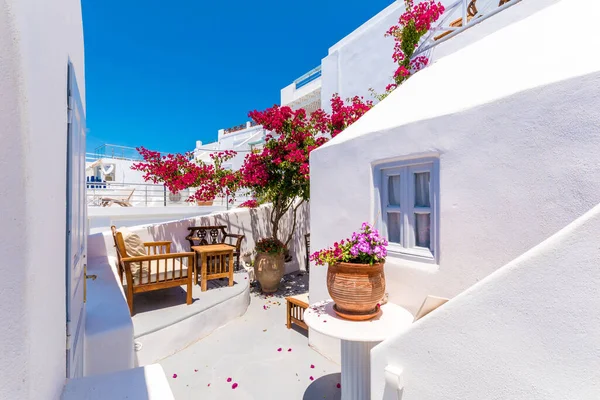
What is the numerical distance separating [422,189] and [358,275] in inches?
54.8

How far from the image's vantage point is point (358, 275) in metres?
3.30

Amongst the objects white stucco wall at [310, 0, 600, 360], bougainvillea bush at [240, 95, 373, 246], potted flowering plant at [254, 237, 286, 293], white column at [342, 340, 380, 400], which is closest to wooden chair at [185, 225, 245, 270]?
potted flowering plant at [254, 237, 286, 293]

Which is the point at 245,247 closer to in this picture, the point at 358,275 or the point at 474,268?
the point at 358,275

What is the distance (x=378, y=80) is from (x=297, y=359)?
25.0ft

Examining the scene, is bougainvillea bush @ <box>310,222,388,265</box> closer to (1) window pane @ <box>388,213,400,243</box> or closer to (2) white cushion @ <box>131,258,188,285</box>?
(1) window pane @ <box>388,213,400,243</box>

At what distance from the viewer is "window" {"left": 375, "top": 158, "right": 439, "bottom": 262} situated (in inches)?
142

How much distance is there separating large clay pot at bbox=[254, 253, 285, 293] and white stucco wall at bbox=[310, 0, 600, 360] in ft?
14.0

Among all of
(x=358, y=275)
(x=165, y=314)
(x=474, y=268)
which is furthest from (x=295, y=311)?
(x=474, y=268)

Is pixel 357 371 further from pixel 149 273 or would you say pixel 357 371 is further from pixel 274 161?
pixel 274 161

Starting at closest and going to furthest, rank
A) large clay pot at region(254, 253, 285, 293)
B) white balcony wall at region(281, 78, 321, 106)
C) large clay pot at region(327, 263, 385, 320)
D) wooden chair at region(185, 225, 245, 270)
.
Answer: large clay pot at region(327, 263, 385, 320)
large clay pot at region(254, 253, 285, 293)
wooden chair at region(185, 225, 245, 270)
white balcony wall at region(281, 78, 321, 106)

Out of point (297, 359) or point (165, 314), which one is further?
point (165, 314)

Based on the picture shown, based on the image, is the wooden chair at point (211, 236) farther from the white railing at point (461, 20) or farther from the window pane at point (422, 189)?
the white railing at point (461, 20)

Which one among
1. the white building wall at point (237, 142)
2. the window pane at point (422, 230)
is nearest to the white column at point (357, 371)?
the window pane at point (422, 230)

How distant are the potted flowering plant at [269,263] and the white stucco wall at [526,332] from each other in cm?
634
